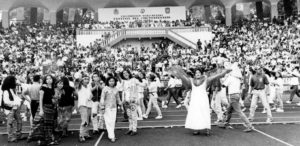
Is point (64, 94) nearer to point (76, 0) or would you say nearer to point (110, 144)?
point (110, 144)

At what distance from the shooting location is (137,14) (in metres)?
38.0

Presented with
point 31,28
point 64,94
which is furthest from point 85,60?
point 64,94

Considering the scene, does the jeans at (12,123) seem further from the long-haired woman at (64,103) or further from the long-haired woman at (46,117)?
the long-haired woman at (64,103)

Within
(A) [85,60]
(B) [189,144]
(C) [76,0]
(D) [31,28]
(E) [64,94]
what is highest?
(C) [76,0]

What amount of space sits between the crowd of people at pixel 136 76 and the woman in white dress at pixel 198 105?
2 cm

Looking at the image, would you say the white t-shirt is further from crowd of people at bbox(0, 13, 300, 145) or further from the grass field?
the grass field

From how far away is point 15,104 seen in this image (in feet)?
28.9

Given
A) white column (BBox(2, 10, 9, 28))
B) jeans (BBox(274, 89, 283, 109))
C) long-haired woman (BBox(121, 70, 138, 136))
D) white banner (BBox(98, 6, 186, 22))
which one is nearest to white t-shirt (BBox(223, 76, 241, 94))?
long-haired woman (BBox(121, 70, 138, 136))

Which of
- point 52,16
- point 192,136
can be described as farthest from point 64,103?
point 52,16

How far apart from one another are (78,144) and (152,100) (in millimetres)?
4715

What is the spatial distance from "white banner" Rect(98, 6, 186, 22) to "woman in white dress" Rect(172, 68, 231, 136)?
29.2 m

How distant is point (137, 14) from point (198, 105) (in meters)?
29.9

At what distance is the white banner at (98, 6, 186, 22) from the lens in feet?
124

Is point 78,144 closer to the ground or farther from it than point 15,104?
closer to the ground
